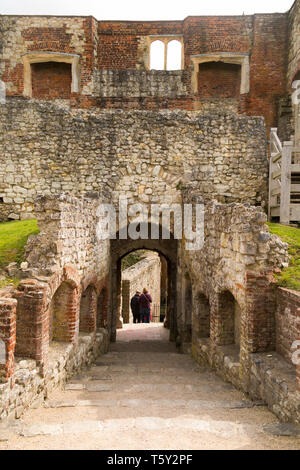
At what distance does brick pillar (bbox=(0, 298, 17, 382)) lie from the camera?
475 centimetres

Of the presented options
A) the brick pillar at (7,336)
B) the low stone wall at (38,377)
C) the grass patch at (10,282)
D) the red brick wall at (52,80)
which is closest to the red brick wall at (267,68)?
the red brick wall at (52,80)

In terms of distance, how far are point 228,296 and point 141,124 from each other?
6.73 metres

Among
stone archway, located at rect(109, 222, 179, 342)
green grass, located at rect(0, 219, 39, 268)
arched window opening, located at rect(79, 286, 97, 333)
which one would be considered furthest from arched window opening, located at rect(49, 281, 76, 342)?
stone archway, located at rect(109, 222, 179, 342)

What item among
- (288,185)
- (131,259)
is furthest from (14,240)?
(131,259)

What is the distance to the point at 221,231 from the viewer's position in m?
7.82

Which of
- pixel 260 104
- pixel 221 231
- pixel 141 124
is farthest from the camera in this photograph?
pixel 260 104

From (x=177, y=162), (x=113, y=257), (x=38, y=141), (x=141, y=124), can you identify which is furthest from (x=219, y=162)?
(x=38, y=141)

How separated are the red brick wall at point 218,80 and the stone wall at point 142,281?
9.12 m

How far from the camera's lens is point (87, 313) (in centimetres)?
929

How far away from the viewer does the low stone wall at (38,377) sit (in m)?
4.71

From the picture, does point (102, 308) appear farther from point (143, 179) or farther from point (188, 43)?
point (188, 43)

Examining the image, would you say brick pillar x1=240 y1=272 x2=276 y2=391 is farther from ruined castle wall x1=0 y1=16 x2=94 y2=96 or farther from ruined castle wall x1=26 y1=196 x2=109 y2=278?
ruined castle wall x1=0 y1=16 x2=94 y2=96

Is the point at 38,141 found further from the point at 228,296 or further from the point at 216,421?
the point at 216,421

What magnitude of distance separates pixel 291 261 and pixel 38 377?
466 centimetres
